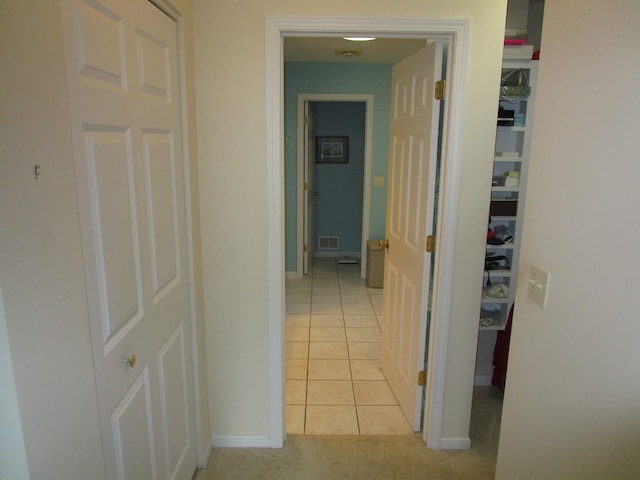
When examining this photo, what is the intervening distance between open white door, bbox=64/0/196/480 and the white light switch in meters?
1.31

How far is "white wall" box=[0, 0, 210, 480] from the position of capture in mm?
812

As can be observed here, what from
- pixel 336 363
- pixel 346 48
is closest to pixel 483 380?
pixel 336 363

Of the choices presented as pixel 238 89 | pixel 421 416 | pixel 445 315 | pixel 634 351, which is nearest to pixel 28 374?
pixel 634 351

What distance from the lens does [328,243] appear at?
21.0 ft

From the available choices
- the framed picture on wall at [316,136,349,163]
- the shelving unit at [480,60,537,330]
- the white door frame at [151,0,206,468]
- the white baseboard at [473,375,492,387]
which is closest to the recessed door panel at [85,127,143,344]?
the white door frame at [151,0,206,468]

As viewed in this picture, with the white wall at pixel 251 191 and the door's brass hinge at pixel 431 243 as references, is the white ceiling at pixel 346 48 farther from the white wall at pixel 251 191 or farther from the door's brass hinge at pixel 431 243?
the door's brass hinge at pixel 431 243

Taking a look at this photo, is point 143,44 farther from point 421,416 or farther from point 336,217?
point 336,217

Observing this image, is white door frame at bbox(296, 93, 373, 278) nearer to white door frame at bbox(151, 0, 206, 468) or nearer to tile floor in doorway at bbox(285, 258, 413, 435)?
tile floor in doorway at bbox(285, 258, 413, 435)

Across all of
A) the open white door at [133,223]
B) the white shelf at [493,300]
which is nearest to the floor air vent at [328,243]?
the white shelf at [493,300]

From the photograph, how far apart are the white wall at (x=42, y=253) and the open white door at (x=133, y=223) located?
0.07m

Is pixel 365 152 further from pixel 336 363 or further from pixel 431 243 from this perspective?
pixel 431 243

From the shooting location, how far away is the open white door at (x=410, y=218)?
7.34 ft

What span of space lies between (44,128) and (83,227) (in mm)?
262

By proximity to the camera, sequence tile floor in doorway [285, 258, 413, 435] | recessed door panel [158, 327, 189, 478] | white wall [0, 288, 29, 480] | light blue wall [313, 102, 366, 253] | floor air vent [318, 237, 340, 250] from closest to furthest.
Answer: white wall [0, 288, 29, 480]
recessed door panel [158, 327, 189, 478]
tile floor in doorway [285, 258, 413, 435]
light blue wall [313, 102, 366, 253]
floor air vent [318, 237, 340, 250]
